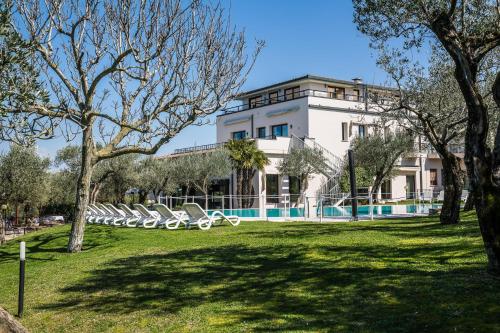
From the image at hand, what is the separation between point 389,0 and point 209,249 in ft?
24.2

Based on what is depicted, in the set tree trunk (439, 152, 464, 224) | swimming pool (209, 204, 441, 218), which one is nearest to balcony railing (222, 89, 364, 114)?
swimming pool (209, 204, 441, 218)

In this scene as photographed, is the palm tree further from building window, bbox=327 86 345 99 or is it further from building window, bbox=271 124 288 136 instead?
building window, bbox=327 86 345 99

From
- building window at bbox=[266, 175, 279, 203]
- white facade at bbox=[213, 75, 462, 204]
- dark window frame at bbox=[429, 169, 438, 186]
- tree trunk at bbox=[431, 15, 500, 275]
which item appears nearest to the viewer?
tree trunk at bbox=[431, 15, 500, 275]

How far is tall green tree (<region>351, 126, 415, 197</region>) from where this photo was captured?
34.9 metres

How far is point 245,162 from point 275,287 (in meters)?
26.0

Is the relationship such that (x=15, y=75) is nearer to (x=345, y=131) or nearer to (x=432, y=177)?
(x=345, y=131)

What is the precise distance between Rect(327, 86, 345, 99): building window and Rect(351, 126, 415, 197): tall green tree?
7.47m

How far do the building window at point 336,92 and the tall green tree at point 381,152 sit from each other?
7.47 meters

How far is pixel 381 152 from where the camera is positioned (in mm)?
Result: 35125

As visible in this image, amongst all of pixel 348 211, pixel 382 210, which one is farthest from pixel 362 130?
pixel 348 211

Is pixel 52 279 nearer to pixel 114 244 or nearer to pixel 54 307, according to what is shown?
pixel 54 307

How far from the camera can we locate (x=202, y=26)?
14.6m

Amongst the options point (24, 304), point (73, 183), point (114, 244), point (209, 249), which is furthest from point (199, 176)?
point (24, 304)

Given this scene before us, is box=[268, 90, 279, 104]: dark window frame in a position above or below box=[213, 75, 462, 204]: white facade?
above
